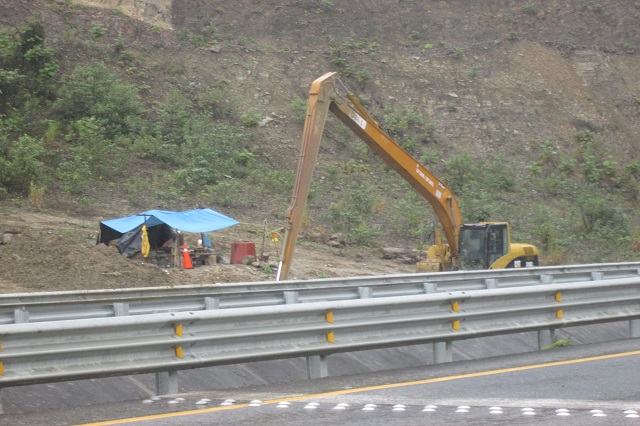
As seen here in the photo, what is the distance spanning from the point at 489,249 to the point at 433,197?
186 cm

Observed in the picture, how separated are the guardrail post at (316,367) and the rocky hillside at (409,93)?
68.6ft

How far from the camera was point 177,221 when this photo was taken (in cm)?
2450

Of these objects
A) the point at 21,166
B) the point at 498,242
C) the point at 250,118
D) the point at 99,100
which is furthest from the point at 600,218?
the point at 21,166

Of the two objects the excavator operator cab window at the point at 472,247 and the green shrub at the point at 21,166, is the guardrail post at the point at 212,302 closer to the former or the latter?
the excavator operator cab window at the point at 472,247

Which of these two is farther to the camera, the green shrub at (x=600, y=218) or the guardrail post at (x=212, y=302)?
the green shrub at (x=600, y=218)

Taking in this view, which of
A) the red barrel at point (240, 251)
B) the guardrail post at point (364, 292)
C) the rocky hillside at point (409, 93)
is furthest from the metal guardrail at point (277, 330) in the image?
the rocky hillside at point (409, 93)

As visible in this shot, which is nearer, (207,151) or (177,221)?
(177,221)

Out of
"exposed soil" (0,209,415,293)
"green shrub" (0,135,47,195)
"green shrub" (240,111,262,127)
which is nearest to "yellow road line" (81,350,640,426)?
"exposed soil" (0,209,415,293)

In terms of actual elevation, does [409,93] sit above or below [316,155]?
above

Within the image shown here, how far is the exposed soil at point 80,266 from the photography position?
70.0 feet

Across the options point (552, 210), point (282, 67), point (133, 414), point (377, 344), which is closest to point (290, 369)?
point (377, 344)

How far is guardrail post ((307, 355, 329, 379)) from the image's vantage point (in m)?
9.55

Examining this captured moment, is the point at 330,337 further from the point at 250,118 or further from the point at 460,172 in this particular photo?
the point at 460,172

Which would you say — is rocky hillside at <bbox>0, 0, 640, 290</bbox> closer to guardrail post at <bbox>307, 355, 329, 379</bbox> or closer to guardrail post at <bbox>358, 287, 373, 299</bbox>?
guardrail post at <bbox>358, 287, 373, 299</bbox>
